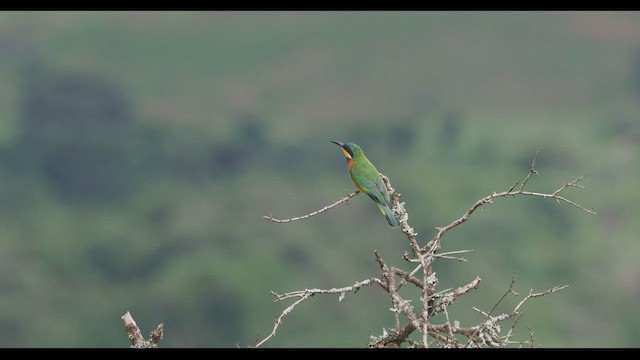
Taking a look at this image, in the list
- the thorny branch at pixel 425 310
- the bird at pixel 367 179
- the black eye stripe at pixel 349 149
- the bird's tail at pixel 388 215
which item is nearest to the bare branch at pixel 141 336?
the thorny branch at pixel 425 310

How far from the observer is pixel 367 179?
28.2 ft

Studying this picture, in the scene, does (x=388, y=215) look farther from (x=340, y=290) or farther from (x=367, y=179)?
(x=340, y=290)

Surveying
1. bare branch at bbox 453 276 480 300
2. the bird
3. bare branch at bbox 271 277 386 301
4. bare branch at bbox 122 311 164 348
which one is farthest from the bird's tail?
bare branch at bbox 122 311 164 348

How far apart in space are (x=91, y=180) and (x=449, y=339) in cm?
8236

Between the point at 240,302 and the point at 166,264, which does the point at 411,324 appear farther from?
the point at 166,264

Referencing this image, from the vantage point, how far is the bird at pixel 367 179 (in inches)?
309

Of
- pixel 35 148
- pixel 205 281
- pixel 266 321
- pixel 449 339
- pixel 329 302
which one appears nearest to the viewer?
pixel 449 339

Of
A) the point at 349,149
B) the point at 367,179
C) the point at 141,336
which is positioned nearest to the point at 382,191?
the point at 367,179

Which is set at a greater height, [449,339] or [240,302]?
[240,302]

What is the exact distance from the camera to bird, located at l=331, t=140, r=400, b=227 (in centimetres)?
786

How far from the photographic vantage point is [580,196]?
70.0m

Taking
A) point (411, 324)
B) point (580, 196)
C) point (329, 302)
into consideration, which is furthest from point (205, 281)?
point (411, 324)

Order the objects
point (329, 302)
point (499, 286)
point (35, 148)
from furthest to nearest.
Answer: point (35, 148) → point (329, 302) → point (499, 286)

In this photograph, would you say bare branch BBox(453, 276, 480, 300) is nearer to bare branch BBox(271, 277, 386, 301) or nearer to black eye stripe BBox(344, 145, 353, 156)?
bare branch BBox(271, 277, 386, 301)
